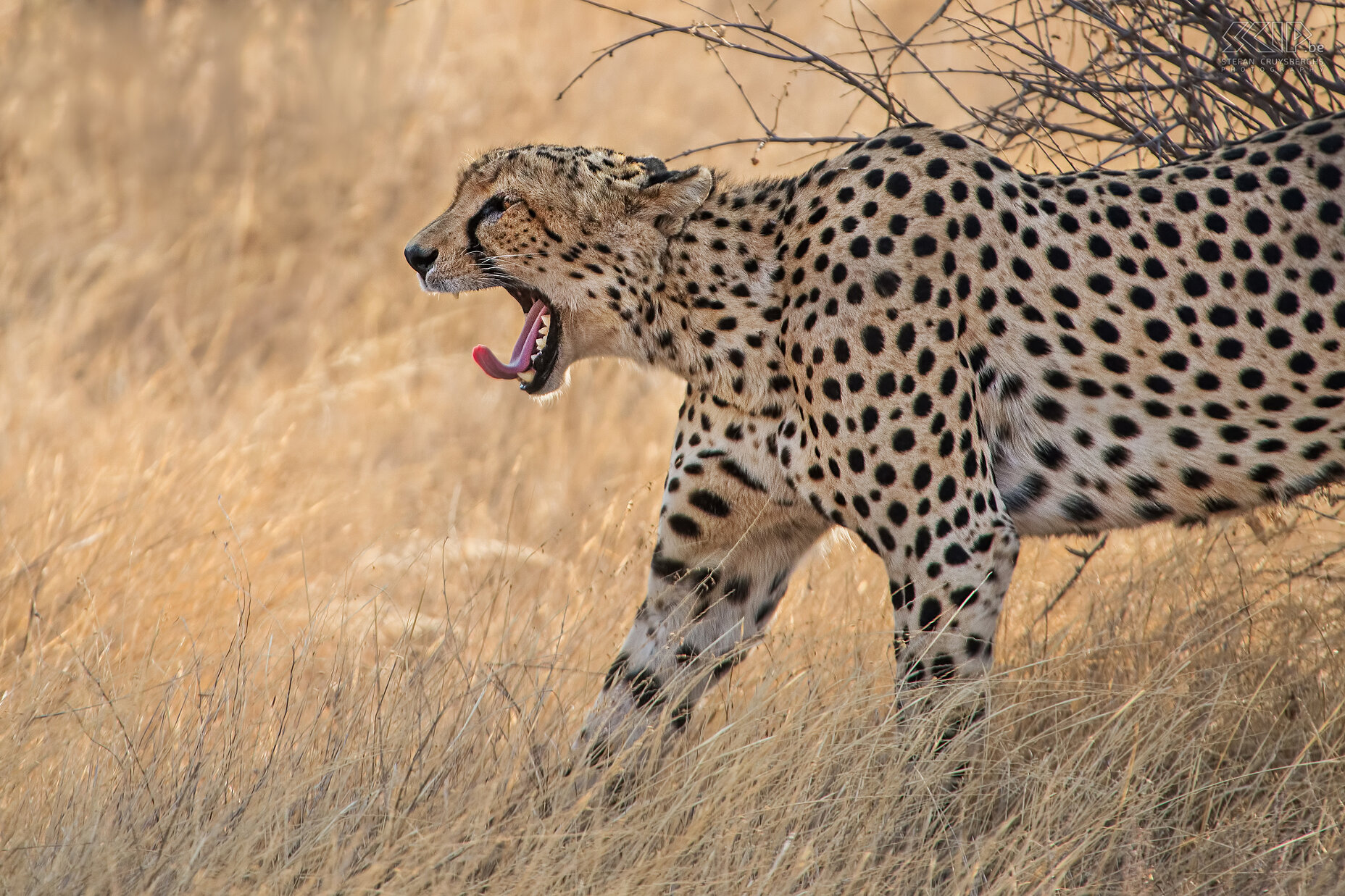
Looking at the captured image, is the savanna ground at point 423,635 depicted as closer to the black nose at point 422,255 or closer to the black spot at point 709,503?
the black spot at point 709,503

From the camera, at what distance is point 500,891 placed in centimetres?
271

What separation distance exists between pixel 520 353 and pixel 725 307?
49cm

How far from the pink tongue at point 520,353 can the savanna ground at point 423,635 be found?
39 cm

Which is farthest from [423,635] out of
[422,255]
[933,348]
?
[933,348]

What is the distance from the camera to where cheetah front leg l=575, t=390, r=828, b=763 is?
344cm

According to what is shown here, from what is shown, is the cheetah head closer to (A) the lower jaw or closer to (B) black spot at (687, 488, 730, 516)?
(A) the lower jaw

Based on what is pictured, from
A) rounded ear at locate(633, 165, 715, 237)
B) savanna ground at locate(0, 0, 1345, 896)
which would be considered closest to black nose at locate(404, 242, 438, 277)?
rounded ear at locate(633, 165, 715, 237)

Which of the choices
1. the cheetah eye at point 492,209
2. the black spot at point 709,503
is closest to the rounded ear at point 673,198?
the cheetah eye at point 492,209

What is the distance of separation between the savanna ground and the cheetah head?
0.53 metres

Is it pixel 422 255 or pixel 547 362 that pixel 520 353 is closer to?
pixel 547 362

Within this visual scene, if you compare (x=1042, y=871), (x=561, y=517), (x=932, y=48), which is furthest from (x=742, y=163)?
(x=1042, y=871)

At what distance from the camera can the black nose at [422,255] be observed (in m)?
3.58

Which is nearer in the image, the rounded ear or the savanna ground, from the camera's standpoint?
the savanna ground

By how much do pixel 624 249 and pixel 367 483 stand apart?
219 cm
